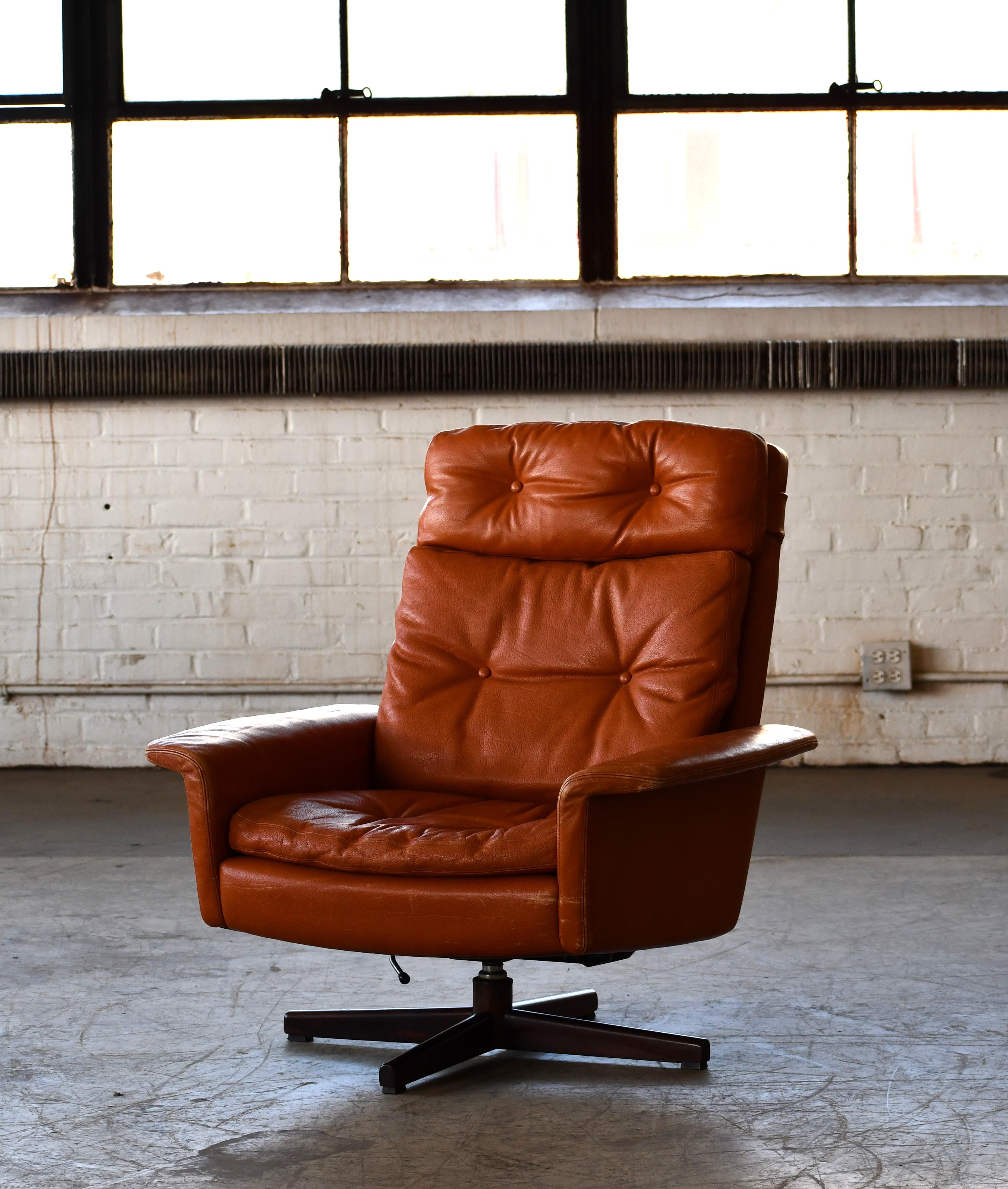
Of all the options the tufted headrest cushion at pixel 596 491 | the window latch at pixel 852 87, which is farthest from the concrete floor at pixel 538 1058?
the window latch at pixel 852 87

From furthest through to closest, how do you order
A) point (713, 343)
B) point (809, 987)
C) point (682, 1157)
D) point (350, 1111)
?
point (713, 343) < point (809, 987) < point (350, 1111) < point (682, 1157)

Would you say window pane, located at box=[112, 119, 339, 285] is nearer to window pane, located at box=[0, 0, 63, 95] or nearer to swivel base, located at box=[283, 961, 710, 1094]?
window pane, located at box=[0, 0, 63, 95]

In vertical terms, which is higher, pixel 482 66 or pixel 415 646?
pixel 482 66

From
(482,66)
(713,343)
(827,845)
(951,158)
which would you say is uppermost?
(482,66)

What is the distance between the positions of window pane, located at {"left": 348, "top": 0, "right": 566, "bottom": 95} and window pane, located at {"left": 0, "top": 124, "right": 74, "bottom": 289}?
43.2 inches

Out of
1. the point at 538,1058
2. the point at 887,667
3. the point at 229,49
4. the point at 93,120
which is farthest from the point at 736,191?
the point at 538,1058

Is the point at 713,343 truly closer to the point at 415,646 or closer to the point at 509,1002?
the point at 415,646

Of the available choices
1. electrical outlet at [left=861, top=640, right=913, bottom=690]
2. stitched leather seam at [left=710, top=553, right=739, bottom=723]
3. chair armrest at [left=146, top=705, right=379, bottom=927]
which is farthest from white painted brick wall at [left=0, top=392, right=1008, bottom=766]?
stitched leather seam at [left=710, top=553, right=739, bottom=723]

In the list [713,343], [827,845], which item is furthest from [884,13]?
A: [827,845]

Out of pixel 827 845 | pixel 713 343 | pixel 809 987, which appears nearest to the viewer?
pixel 809 987

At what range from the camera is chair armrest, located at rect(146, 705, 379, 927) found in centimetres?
197

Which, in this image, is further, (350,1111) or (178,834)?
(178,834)

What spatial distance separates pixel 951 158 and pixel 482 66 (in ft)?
5.47

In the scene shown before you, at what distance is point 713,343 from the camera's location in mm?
4539
